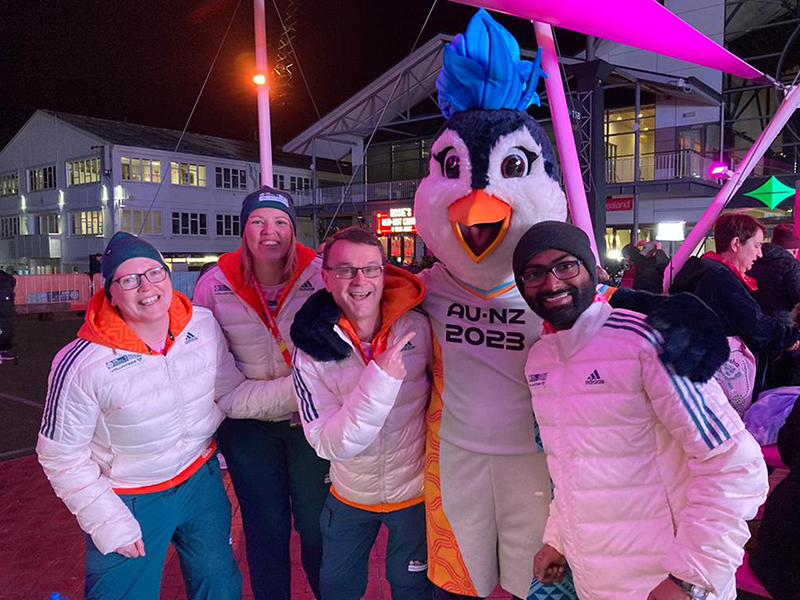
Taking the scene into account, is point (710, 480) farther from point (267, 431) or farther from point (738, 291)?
point (738, 291)

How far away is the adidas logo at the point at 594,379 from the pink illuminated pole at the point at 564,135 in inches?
56.2

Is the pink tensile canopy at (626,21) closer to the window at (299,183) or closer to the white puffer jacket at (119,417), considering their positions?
the white puffer jacket at (119,417)

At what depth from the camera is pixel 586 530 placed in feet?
6.00

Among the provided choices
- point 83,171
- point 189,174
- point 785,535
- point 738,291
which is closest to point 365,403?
point 785,535

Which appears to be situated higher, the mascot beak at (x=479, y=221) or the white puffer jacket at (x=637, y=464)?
the mascot beak at (x=479, y=221)

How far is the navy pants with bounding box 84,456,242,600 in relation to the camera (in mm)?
2404

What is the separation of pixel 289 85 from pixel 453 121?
393 inches

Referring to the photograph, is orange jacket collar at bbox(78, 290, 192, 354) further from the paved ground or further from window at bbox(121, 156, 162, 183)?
window at bbox(121, 156, 162, 183)

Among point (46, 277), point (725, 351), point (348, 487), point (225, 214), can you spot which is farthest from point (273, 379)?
point (225, 214)

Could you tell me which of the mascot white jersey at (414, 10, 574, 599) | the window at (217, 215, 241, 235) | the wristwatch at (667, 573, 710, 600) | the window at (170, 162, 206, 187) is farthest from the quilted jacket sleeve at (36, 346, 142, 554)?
the window at (217, 215, 241, 235)

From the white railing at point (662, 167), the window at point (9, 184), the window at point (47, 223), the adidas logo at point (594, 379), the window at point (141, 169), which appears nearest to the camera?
the adidas logo at point (594, 379)

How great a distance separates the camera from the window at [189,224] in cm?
2898

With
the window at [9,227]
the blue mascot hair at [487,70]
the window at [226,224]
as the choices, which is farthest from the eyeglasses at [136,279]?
the window at [9,227]

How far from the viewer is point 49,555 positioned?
3.83 metres
